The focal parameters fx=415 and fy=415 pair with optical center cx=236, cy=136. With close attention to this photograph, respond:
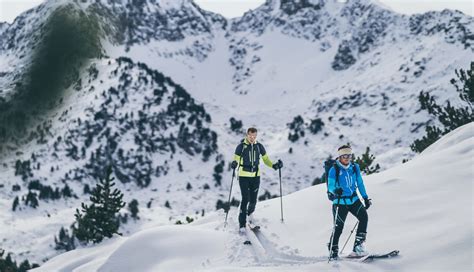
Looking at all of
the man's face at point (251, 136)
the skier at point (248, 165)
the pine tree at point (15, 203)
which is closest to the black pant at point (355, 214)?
the skier at point (248, 165)

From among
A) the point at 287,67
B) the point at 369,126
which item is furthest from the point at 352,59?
the point at 369,126

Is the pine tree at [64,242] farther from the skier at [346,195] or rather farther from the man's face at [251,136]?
the skier at [346,195]

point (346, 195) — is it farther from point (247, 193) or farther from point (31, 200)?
point (31, 200)

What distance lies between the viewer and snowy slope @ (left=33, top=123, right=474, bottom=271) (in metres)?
6.71

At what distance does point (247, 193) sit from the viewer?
33.8 feet

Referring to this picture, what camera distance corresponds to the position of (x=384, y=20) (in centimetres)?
13088

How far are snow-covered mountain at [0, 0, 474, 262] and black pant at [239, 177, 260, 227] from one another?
1290 inches

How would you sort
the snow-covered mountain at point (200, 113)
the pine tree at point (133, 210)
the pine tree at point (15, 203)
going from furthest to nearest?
the snow-covered mountain at point (200, 113), the pine tree at point (15, 203), the pine tree at point (133, 210)

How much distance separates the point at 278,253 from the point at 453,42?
9683 centimetres

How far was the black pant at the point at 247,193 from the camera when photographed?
1020 centimetres

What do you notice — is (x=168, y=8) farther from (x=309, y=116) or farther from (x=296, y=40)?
(x=309, y=116)

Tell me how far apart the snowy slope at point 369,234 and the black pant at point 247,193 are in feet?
1.92

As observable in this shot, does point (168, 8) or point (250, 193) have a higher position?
point (168, 8)

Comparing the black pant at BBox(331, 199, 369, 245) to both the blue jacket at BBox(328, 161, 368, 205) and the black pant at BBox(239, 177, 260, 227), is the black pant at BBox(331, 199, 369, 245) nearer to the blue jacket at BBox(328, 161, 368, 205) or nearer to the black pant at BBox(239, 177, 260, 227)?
the blue jacket at BBox(328, 161, 368, 205)
